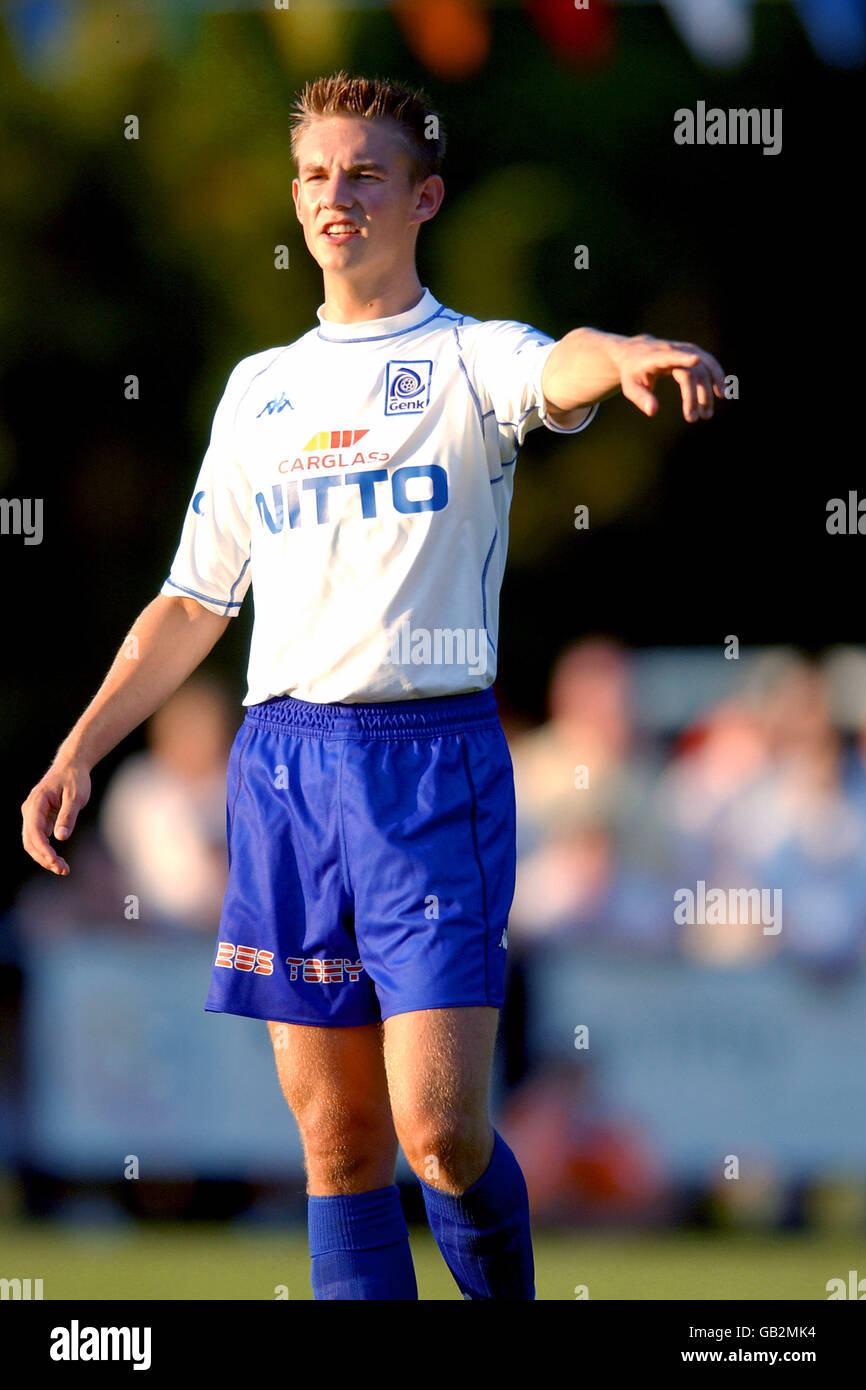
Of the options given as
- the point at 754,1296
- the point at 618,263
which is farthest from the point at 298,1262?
the point at 618,263

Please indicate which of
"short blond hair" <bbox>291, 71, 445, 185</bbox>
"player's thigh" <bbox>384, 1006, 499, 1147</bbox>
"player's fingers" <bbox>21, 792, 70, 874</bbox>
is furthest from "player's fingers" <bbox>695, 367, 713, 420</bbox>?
"player's fingers" <bbox>21, 792, 70, 874</bbox>

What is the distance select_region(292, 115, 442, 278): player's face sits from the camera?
3816mm

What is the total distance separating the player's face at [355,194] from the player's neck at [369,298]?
35 millimetres

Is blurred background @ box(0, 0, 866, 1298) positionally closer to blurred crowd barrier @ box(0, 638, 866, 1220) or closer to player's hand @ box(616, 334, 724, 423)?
blurred crowd barrier @ box(0, 638, 866, 1220)

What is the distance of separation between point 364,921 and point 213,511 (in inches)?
39.8

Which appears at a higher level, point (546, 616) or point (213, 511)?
point (546, 616)

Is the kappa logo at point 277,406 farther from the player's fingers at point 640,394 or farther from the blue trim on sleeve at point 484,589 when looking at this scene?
the player's fingers at point 640,394

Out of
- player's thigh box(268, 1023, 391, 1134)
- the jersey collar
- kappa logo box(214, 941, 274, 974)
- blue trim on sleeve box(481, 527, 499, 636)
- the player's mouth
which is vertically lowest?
player's thigh box(268, 1023, 391, 1134)

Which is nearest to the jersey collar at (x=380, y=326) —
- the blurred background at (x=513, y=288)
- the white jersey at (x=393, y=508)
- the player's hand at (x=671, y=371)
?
the white jersey at (x=393, y=508)

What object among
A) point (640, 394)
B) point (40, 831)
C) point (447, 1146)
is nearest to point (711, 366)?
point (640, 394)

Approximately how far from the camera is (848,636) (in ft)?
32.9

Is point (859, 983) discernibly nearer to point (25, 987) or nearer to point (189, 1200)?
point (189, 1200)

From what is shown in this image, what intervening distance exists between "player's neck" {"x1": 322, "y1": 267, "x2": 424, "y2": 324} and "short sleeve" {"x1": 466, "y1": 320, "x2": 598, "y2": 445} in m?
0.18

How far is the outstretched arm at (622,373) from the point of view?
3105 mm
